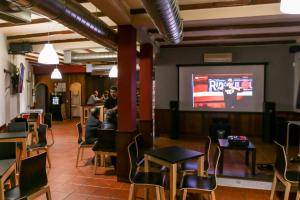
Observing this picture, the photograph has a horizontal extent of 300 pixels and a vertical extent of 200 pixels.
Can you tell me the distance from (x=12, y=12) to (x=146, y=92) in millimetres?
3392

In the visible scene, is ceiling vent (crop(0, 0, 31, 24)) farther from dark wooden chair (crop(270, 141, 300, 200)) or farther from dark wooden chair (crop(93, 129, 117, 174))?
dark wooden chair (crop(270, 141, 300, 200))

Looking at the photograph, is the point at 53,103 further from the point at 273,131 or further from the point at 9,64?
the point at 273,131

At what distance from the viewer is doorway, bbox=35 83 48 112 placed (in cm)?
1299

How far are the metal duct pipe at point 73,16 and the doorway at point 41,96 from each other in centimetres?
1022

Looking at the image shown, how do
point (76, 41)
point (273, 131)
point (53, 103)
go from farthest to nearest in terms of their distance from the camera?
point (53, 103) < point (273, 131) < point (76, 41)

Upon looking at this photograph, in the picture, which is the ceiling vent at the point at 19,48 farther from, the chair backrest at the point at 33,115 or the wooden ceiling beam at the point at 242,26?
the wooden ceiling beam at the point at 242,26

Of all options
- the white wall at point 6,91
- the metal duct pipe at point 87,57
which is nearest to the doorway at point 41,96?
the white wall at point 6,91

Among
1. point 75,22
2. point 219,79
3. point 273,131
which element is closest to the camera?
point 75,22

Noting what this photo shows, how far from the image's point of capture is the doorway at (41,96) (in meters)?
13.0

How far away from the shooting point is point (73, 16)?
2.68 m

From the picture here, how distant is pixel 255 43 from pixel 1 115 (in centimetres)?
651

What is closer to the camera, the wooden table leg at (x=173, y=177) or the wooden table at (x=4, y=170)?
the wooden table at (x=4, y=170)

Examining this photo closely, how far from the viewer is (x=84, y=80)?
1253 cm

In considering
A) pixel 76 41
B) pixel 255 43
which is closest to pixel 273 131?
pixel 255 43
